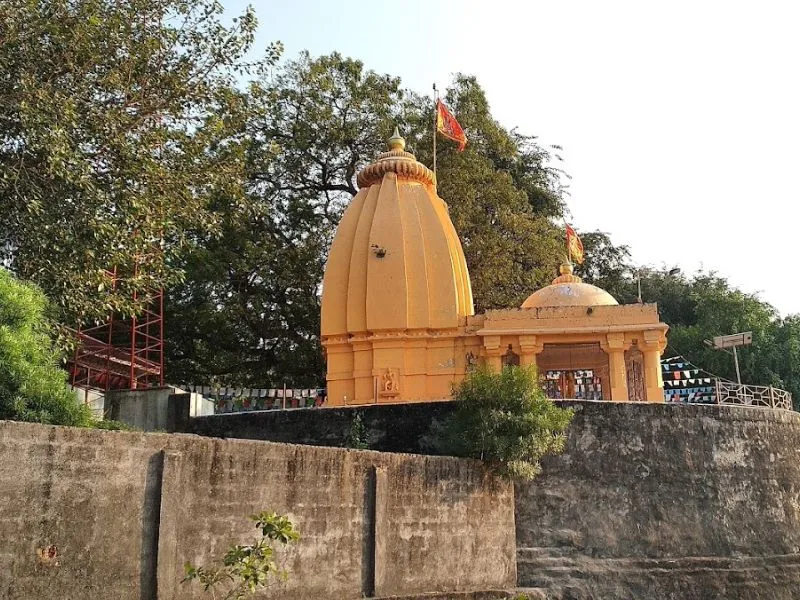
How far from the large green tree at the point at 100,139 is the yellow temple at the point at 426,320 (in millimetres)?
4190

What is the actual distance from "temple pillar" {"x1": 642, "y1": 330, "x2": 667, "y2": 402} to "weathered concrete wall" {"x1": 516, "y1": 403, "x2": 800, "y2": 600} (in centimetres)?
183

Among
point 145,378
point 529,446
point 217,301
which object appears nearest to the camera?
point 529,446

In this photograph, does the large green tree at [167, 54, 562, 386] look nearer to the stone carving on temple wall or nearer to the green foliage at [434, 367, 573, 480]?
the stone carving on temple wall

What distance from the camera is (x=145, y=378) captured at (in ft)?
57.9

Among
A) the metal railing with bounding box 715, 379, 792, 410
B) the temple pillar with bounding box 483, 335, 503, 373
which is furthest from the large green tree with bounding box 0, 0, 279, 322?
the metal railing with bounding box 715, 379, 792, 410

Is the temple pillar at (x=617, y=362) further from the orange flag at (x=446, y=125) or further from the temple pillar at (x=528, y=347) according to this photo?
the orange flag at (x=446, y=125)

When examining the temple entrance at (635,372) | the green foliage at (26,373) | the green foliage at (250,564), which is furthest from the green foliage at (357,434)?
the temple entrance at (635,372)

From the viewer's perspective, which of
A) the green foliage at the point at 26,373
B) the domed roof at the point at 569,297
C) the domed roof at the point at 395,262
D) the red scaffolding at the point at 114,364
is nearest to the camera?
the green foliage at the point at 26,373

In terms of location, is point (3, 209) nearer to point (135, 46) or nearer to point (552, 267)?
point (135, 46)

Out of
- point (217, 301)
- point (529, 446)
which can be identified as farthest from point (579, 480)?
point (217, 301)

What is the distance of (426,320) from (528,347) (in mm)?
1862

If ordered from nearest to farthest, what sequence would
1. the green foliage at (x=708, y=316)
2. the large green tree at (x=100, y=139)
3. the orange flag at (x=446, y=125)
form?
the large green tree at (x=100, y=139) < the orange flag at (x=446, y=125) < the green foliage at (x=708, y=316)

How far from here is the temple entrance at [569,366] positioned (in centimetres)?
1535

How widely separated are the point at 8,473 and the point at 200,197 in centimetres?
628
